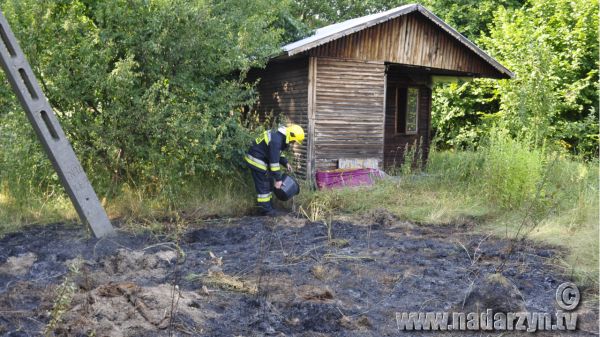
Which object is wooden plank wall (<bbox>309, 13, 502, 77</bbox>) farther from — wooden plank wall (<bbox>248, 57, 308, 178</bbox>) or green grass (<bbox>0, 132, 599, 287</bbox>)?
green grass (<bbox>0, 132, 599, 287</bbox>)

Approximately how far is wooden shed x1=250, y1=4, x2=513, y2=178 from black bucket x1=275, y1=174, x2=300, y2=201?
2.20 m

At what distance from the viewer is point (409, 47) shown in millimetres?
12195

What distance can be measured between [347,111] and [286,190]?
132 inches

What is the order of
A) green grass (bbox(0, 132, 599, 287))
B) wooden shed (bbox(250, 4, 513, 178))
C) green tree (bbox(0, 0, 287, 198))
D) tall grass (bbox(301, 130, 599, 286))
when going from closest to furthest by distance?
tall grass (bbox(301, 130, 599, 286))
green grass (bbox(0, 132, 599, 287))
green tree (bbox(0, 0, 287, 198))
wooden shed (bbox(250, 4, 513, 178))

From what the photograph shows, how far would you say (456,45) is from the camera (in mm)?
12898

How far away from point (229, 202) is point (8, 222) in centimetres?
333

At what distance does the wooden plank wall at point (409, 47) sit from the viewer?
37.4ft

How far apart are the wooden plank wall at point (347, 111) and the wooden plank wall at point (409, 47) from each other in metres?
0.27

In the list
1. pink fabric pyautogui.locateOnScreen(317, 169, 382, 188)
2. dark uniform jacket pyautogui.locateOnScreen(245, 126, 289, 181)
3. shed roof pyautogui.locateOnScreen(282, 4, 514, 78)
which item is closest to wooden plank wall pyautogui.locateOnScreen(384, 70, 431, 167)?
shed roof pyautogui.locateOnScreen(282, 4, 514, 78)

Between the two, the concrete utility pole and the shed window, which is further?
the shed window

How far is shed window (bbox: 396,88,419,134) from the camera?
15.1m

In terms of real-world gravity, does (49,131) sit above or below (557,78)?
above

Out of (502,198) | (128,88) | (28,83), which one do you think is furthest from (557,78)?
(28,83)

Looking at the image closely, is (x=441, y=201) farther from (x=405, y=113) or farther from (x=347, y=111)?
(x=405, y=113)
